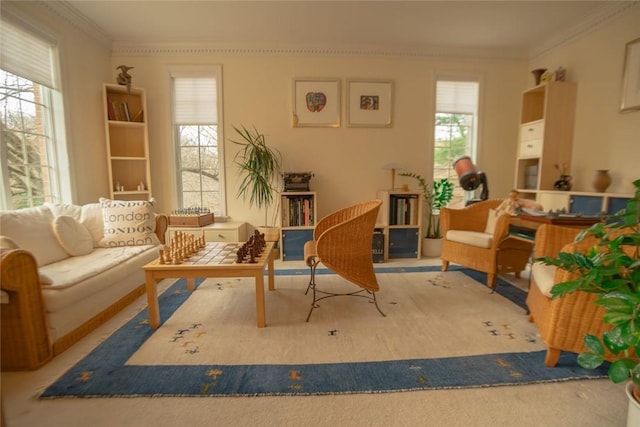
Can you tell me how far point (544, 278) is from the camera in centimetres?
172

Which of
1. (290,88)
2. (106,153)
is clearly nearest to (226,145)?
(290,88)

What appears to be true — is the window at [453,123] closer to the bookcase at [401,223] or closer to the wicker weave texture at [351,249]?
the bookcase at [401,223]

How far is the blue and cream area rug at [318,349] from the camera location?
147 centimetres

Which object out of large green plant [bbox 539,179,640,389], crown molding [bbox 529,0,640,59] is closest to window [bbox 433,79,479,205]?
crown molding [bbox 529,0,640,59]

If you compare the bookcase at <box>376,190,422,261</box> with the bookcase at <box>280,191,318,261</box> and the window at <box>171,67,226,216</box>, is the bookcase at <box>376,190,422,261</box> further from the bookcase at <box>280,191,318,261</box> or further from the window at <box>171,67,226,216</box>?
the window at <box>171,67,226,216</box>

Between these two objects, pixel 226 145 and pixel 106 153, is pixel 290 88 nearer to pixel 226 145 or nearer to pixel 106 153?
pixel 226 145

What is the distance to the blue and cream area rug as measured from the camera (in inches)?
57.9

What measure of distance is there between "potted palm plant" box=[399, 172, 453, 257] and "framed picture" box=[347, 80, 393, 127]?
32.1 inches

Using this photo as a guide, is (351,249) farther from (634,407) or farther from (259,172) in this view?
(259,172)

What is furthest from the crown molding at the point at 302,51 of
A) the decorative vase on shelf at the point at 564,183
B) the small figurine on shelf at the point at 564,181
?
the decorative vase on shelf at the point at 564,183

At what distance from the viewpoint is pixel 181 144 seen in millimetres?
3877

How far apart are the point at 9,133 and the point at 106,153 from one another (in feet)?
3.37

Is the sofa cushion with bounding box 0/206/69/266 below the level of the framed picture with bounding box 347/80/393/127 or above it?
below

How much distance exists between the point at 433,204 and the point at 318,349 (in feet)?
9.66
